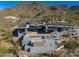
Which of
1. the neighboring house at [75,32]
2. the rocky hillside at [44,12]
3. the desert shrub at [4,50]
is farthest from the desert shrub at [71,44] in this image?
the desert shrub at [4,50]

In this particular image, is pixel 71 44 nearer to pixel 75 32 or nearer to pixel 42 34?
pixel 75 32

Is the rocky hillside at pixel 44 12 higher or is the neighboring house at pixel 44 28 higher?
the rocky hillside at pixel 44 12

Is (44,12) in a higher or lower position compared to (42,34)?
higher

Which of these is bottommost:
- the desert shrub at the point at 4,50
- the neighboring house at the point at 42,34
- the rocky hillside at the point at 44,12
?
the desert shrub at the point at 4,50

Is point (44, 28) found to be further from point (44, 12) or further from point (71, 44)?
point (71, 44)

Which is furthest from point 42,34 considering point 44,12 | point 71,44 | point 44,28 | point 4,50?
point 4,50

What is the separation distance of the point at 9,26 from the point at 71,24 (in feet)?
2.74

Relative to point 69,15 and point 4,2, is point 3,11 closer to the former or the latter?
point 4,2

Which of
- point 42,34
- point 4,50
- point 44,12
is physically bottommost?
point 4,50

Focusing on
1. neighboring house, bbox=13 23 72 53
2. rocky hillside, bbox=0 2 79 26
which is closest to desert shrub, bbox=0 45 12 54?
neighboring house, bbox=13 23 72 53

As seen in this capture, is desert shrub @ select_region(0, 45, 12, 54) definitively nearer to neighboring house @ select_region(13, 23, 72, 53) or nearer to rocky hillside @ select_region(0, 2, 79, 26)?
neighboring house @ select_region(13, 23, 72, 53)

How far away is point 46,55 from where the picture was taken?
534cm

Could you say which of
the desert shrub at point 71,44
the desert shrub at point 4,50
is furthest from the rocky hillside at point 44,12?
the desert shrub at point 4,50

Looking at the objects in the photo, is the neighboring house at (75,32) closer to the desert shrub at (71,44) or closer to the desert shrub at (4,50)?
the desert shrub at (71,44)
